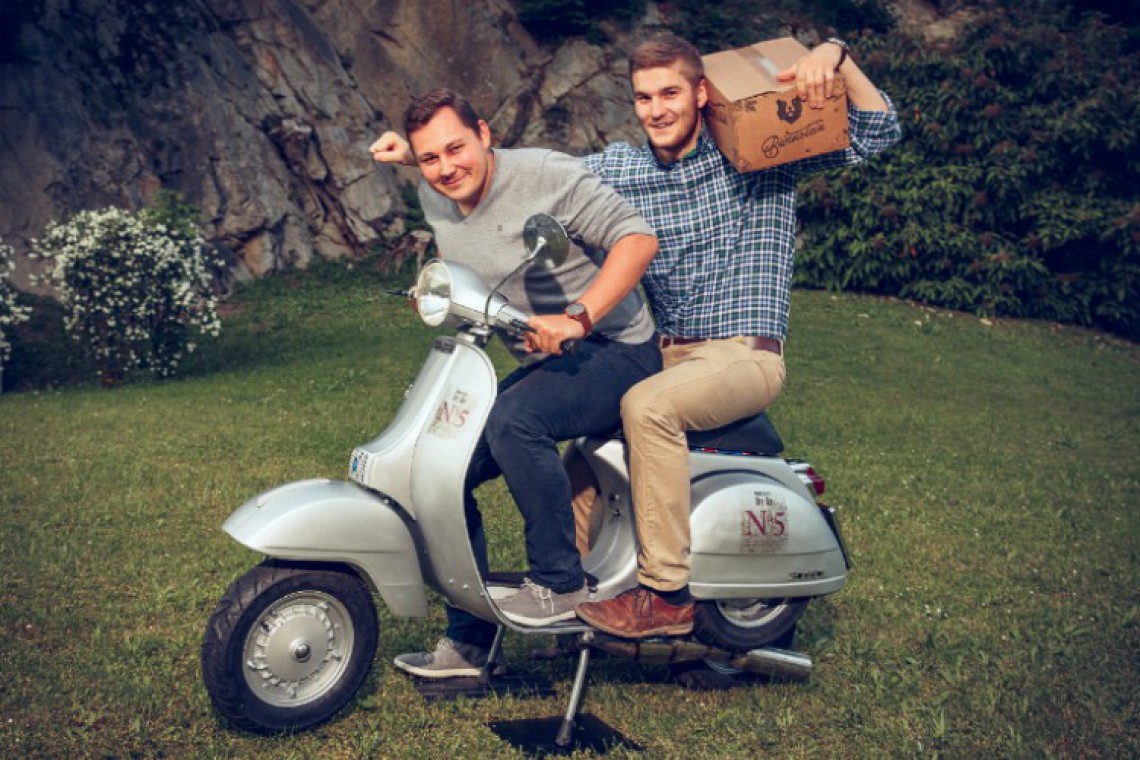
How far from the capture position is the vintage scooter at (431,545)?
3.40 m

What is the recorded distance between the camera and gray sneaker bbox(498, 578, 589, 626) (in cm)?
364

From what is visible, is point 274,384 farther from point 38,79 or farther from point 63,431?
point 38,79

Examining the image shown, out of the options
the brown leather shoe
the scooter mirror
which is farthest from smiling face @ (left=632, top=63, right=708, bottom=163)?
the brown leather shoe

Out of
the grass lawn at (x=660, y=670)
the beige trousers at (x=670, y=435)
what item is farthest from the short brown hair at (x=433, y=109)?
the grass lawn at (x=660, y=670)

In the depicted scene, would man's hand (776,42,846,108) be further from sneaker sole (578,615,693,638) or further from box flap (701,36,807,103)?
sneaker sole (578,615,693,638)

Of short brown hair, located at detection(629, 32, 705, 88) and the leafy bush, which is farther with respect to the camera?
the leafy bush

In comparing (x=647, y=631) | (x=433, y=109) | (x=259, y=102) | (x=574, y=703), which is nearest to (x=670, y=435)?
(x=647, y=631)

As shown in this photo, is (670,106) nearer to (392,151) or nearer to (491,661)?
(392,151)

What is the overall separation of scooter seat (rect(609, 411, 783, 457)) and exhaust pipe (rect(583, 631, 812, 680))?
0.61 m

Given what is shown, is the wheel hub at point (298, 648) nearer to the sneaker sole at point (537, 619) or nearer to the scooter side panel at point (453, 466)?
the scooter side panel at point (453, 466)

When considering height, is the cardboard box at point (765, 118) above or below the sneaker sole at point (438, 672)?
above

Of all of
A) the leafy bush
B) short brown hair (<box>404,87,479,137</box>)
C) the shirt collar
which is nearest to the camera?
short brown hair (<box>404,87,479,137</box>)

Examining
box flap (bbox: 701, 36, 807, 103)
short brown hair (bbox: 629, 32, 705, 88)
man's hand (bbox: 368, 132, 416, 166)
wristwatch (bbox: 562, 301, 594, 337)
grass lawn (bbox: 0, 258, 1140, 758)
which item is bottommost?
grass lawn (bbox: 0, 258, 1140, 758)

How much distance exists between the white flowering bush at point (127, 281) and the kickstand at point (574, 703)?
801cm
